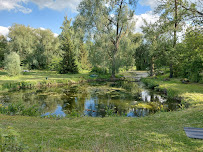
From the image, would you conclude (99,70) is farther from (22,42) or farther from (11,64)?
(22,42)

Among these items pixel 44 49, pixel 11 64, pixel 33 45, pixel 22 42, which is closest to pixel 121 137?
pixel 11 64

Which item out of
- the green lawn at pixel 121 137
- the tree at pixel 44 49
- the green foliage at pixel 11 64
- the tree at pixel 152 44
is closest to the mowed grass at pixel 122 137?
the green lawn at pixel 121 137

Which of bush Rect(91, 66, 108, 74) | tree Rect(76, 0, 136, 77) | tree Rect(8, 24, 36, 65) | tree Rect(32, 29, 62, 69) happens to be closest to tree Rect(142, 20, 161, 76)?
tree Rect(76, 0, 136, 77)

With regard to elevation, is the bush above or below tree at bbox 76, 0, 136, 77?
below

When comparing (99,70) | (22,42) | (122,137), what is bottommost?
(122,137)

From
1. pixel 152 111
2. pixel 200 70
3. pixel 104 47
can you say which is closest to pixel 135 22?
pixel 104 47

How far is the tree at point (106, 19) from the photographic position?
24.7 m

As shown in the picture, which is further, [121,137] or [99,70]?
[99,70]

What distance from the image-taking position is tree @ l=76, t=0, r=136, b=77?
24.7m

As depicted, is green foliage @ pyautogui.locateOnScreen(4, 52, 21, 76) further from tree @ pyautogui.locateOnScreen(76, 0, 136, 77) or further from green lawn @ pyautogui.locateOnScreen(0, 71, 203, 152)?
green lawn @ pyautogui.locateOnScreen(0, 71, 203, 152)

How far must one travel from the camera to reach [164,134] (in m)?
4.83

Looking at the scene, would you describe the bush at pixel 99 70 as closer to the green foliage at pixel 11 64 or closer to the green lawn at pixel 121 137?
the green foliage at pixel 11 64

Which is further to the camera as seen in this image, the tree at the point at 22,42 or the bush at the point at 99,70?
the tree at the point at 22,42

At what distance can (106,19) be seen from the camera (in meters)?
25.2
